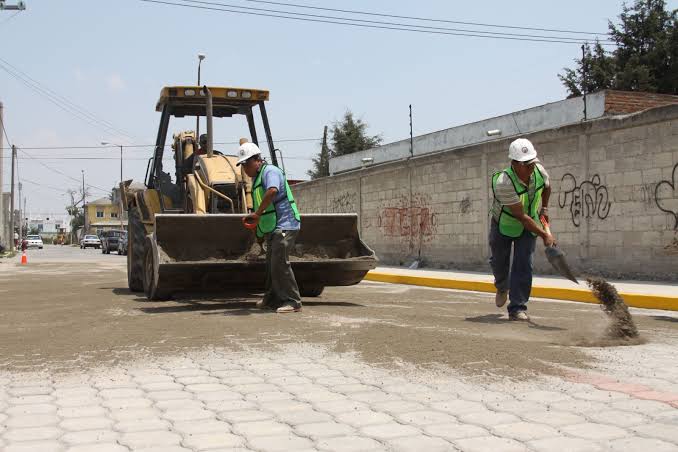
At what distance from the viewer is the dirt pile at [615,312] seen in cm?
613

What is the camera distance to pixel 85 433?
3365 mm

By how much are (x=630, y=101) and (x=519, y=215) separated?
20194 mm

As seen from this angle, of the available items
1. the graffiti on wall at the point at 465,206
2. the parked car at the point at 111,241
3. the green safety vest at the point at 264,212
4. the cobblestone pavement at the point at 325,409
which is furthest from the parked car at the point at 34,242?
the cobblestone pavement at the point at 325,409

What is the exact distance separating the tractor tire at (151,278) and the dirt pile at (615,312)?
4759mm

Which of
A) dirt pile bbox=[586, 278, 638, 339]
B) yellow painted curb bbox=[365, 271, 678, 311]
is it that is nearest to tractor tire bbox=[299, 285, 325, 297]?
yellow painted curb bbox=[365, 271, 678, 311]

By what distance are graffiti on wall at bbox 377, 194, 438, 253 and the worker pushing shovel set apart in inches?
450

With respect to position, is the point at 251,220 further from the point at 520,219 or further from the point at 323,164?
the point at 323,164

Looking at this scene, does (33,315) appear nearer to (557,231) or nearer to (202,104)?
(202,104)

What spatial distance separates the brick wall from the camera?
2386cm

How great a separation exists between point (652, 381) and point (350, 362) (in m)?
1.91

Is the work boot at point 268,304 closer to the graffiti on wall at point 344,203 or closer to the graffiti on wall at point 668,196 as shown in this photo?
the graffiti on wall at point 668,196

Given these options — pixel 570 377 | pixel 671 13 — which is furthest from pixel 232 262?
pixel 671 13

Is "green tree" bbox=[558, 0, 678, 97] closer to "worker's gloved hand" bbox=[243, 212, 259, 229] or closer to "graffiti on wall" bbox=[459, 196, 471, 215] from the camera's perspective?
"graffiti on wall" bbox=[459, 196, 471, 215]

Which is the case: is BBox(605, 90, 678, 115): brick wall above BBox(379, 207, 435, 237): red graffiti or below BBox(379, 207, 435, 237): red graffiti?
above
